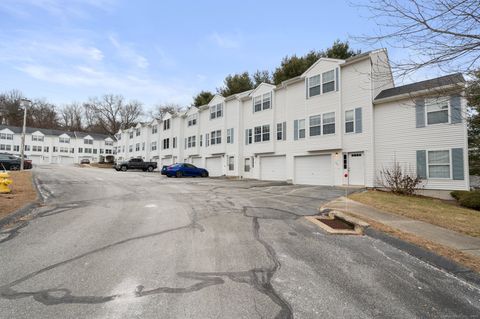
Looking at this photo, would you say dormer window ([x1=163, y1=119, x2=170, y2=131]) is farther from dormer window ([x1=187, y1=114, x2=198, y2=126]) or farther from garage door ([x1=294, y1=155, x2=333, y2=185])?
garage door ([x1=294, y1=155, x2=333, y2=185])

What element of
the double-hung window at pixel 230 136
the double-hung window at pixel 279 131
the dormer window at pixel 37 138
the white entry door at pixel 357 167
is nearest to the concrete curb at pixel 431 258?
the white entry door at pixel 357 167

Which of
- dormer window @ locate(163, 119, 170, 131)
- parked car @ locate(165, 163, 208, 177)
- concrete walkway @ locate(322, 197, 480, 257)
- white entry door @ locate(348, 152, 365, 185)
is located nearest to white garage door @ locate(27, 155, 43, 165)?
dormer window @ locate(163, 119, 170, 131)

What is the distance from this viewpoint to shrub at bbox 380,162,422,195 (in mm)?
13961

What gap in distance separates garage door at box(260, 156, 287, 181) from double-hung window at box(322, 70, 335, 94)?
6155 mm

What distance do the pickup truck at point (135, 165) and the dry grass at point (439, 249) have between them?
3277 centimetres

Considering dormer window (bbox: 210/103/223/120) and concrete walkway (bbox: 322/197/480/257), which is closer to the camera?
concrete walkway (bbox: 322/197/480/257)

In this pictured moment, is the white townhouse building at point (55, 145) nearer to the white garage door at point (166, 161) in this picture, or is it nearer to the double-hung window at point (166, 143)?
the white garage door at point (166, 161)

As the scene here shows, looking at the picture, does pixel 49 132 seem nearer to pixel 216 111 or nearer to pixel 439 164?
pixel 216 111

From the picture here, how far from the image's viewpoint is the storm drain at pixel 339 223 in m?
6.51

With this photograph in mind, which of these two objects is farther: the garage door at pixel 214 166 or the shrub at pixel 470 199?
the garage door at pixel 214 166

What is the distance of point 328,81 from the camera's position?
1831 centimetres

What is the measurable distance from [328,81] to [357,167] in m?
6.27

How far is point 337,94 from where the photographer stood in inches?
696

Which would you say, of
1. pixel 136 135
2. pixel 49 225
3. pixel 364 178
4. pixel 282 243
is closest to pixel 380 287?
pixel 282 243
